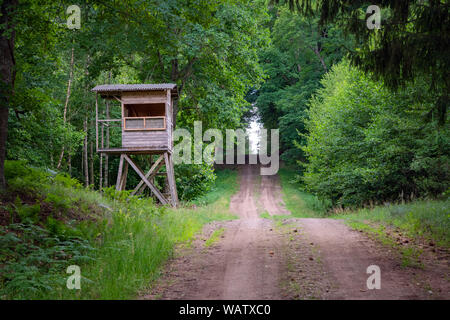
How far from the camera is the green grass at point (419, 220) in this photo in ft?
35.7

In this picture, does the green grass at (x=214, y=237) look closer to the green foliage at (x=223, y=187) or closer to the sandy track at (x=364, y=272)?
the sandy track at (x=364, y=272)

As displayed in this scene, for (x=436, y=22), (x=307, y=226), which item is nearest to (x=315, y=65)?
(x=307, y=226)

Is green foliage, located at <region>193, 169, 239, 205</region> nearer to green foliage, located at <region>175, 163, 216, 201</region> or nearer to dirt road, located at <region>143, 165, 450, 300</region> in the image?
green foliage, located at <region>175, 163, 216, 201</region>

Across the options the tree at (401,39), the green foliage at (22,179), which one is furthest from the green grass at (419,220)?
the green foliage at (22,179)

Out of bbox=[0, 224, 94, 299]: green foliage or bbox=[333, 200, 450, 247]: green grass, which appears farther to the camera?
bbox=[333, 200, 450, 247]: green grass

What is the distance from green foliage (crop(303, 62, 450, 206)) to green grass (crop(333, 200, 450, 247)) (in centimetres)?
281

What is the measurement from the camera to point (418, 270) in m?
7.64

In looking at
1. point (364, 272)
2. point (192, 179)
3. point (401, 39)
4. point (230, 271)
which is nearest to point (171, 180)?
point (192, 179)

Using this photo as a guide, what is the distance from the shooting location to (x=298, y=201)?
1371 inches

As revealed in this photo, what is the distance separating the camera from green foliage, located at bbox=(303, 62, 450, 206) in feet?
56.1

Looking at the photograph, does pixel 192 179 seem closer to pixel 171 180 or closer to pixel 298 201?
pixel 171 180

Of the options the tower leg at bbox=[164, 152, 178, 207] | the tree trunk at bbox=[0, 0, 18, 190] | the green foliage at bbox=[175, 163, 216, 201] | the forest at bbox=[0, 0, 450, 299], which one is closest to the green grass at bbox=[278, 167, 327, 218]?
the forest at bbox=[0, 0, 450, 299]
